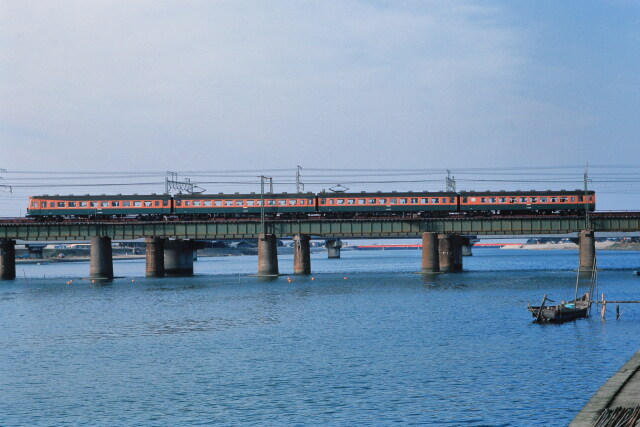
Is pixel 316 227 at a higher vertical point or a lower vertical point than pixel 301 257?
higher

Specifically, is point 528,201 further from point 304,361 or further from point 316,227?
point 304,361

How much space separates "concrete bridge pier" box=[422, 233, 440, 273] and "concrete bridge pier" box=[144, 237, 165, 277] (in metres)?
36.6

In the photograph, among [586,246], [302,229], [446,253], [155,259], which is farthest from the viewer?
[155,259]

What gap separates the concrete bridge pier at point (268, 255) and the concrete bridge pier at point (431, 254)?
20.3 metres

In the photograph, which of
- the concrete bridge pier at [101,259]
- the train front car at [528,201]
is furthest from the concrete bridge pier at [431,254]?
the concrete bridge pier at [101,259]

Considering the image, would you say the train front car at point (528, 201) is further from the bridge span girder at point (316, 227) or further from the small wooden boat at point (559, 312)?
the small wooden boat at point (559, 312)

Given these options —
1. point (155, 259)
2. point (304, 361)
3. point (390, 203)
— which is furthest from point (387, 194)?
point (304, 361)

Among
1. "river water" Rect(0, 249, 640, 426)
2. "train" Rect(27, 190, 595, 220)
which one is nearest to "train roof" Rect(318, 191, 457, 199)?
"train" Rect(27, 190, 595, 220)

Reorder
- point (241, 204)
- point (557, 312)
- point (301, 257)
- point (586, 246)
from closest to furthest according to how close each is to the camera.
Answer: point (557, 312)
point (586, 246)
point (241, 204)
point (301, 257)

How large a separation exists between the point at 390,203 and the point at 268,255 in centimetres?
1795

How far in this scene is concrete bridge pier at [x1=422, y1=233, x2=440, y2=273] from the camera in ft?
348

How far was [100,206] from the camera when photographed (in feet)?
356

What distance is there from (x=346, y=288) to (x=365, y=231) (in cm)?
1615

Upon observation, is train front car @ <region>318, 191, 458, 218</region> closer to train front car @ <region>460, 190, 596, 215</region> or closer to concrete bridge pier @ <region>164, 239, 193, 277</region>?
train front car @ <region>460, 190, 596, 215</region>
